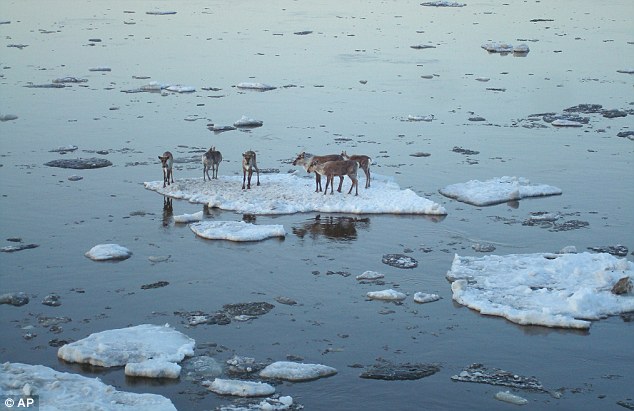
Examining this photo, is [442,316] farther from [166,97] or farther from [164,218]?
[166,97]

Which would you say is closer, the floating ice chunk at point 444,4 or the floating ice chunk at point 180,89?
the floating ice chunk at point 180,89

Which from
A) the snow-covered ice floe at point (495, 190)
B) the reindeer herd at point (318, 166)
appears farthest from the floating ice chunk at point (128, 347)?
the snow-covered ice floe at point (495, 190)

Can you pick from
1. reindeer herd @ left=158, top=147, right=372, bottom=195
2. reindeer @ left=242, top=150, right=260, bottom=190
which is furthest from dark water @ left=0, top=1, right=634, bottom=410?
reindeer @ left=242, top=150, right=260, bottom=190

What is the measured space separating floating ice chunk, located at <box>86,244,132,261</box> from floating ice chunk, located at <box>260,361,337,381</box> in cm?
526

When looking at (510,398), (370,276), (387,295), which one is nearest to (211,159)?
(370,276)

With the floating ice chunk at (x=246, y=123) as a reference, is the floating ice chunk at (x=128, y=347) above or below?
below

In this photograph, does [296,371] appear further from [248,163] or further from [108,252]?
[248,163]

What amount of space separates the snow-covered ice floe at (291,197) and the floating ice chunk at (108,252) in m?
2.97

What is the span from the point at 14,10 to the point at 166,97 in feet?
99.3

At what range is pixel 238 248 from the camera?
56.5ft

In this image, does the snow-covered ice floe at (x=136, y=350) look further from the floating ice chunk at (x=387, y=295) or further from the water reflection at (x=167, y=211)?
the water reflection at (x=167, y=211)

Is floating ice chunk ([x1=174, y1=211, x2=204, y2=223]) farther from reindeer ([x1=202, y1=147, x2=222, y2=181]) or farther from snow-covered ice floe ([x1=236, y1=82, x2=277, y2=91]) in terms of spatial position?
snow-covered ice floe ([x1=236, y1=82, x2=277, y2=91])

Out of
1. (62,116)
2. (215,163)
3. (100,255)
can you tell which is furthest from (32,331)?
(62,116)

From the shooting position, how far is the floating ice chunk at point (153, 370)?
12234mm
